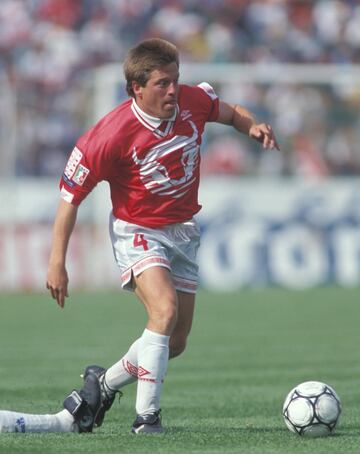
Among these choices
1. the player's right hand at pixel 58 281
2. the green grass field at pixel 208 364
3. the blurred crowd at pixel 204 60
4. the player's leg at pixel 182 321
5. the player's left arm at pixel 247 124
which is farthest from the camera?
the blurred crowd at pixel 204 60

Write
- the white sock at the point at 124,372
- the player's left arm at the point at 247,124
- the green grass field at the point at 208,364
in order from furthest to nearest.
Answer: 1. the player's left arm at the point at 247,124
2. the white sock at the point at 124,372
3. the green grass field at the point at 208,364

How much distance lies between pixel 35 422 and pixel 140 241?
43.9 inches

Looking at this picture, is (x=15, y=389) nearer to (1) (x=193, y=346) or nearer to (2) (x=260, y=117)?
(1) (x=193, y=346)

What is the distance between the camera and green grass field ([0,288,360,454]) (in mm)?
6176

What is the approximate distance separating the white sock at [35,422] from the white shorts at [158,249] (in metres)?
0.79

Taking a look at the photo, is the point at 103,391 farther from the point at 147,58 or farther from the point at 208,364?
the point at 208,364

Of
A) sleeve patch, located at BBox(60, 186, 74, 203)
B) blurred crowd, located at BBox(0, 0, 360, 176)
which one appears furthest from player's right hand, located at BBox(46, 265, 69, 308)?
blurred crowd, located at BBox(0, 0, 360, 176)

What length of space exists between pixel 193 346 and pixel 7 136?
8.12 metres

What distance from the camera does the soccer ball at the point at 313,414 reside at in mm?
6387

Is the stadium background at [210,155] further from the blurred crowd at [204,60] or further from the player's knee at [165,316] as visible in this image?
the player's knee at [165,316]

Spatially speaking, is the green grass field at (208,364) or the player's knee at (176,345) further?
the player's knee at (176,345)

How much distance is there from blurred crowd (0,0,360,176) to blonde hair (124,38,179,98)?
13.0 m

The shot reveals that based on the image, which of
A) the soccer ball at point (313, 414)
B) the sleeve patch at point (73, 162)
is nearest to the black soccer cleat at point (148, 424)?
the soccer ball at point (313, 414)

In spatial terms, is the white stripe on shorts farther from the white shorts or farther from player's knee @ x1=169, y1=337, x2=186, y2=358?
player's knee @ x1=169, y1=337, x2=186, y2=358
